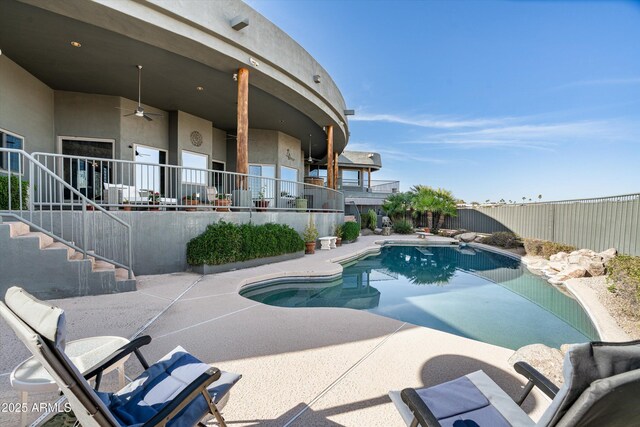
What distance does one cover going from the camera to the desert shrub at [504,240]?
13391 millimetres

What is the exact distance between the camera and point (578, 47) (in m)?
11.5

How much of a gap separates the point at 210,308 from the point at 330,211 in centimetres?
864

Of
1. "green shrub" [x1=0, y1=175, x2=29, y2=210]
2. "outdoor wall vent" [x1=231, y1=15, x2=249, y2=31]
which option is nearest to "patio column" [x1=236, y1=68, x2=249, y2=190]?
"outdoor wall vent" [x1=231, y1=15, x2=249, y2=31]

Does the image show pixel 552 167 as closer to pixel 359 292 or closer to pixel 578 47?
pixel 578 47

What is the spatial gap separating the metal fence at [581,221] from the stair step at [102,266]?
38.8ft

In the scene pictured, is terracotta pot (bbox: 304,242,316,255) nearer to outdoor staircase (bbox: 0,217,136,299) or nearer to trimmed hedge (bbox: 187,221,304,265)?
trimmed hedge (bbox: 187,221,304,265)

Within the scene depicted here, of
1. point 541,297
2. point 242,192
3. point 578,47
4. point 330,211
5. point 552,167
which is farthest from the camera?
point 552,167

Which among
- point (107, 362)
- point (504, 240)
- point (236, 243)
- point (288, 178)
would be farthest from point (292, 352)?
point (504, 240)

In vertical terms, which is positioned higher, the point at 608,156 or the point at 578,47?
the point at 578,47

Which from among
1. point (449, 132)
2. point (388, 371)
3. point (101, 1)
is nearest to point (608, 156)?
point (449, 132)

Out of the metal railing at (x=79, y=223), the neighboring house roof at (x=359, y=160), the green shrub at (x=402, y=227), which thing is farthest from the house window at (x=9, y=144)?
the neighboring house roof at (x=359, y=160)

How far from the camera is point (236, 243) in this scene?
6980 mm

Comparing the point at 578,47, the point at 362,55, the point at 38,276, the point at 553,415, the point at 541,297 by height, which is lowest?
the point at 541,297

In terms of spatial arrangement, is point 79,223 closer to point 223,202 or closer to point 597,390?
point 223,202
